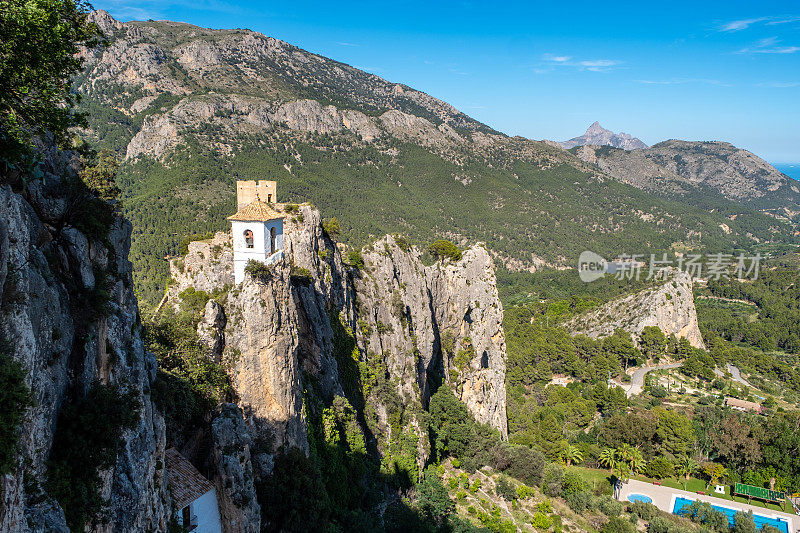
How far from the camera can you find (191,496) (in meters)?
16.0

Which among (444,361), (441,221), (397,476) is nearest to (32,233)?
(397,476)

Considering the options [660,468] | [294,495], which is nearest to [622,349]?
[660,468]

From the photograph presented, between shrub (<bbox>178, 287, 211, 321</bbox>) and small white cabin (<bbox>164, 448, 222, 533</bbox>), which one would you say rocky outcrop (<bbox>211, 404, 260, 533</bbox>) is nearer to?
small white cabin (<bbox>164, 448, 222, 533</bbox>)

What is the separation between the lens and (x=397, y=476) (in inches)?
1383

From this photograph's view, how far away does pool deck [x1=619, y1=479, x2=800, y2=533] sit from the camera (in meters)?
41.4

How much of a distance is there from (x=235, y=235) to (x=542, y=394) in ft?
186

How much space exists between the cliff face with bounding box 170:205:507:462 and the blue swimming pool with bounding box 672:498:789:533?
1777cm

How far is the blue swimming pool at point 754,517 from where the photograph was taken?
40328mm

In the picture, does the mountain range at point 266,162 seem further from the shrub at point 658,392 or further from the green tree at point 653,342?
the shrub at point 658,392

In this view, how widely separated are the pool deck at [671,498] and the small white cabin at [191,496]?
42.8 metres

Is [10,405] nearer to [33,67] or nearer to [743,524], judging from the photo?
[33,67]

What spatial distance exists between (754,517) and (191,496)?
50793mm

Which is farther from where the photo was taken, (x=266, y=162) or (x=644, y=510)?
(x=266, y=162)

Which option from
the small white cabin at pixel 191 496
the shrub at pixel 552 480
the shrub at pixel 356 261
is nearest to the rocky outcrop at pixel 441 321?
the shrub at pixel 356 261
